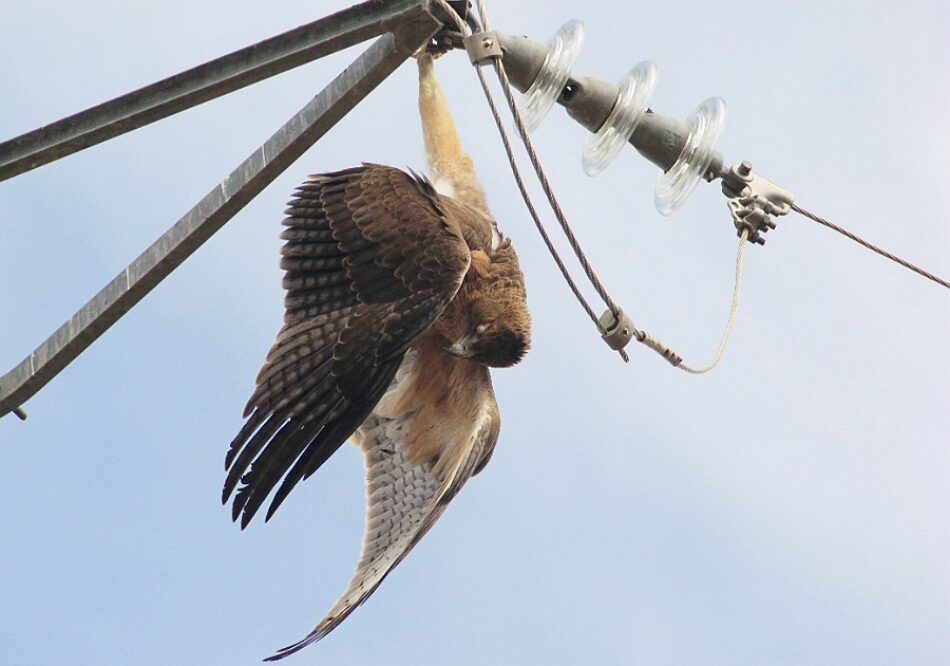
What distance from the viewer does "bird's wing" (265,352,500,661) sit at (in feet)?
22.4

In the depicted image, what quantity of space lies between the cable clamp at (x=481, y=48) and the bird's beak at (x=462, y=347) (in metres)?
2.30

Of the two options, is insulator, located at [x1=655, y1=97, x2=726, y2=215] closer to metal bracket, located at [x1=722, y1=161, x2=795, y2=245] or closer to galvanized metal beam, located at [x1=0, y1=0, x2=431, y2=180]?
metal bracket, located at [x1=722, y1=161, x2=795, y2=245]

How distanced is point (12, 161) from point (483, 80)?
5.72 ft

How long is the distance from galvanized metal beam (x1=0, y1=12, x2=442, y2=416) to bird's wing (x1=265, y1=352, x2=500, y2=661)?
6.85 feet

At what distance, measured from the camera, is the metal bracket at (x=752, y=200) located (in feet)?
18.0

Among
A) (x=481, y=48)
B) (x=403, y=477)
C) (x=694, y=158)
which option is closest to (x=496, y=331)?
(x=403, y=477)

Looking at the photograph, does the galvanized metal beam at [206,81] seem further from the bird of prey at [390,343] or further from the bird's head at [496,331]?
the bird's head at [496,331]

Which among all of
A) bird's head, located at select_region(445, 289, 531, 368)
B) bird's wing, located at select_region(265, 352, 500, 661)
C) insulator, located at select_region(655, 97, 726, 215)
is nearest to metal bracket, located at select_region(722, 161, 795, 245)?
insulator, located at select_region(655, 97, 726, 215)

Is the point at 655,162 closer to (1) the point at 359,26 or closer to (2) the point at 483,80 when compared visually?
(2) the point at 483,80

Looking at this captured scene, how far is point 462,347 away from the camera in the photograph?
7141 millimetres

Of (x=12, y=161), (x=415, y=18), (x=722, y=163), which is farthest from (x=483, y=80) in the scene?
(x=12, y=161)

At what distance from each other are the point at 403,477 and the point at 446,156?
1776 mm

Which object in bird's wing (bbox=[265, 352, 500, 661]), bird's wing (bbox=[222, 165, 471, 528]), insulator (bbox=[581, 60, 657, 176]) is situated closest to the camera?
insulator (bbox=[581, 60, 657, 176])

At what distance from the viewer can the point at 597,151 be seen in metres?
5.54
